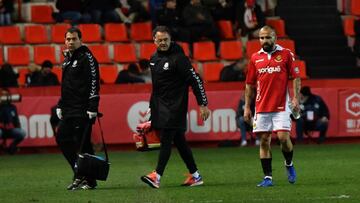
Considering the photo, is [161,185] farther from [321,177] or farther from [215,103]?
[215,103]

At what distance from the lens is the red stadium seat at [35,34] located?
2831 centimetres

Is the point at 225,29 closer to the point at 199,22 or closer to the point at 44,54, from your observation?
the point at 199,22

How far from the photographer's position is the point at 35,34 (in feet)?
93.1

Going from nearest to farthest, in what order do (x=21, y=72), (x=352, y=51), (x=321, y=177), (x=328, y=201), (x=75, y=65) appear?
(x=328, y=201) < (x=75, y=65) < (x=321, y=177) < (x=21, y=72) < (x=352, y=51)

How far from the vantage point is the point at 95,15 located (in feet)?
95.6

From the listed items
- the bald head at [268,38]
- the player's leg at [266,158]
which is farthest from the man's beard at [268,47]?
the player's leg at [266,158]

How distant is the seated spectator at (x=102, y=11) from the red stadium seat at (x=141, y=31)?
47cm

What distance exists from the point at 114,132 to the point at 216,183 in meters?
9.05

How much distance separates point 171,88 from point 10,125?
9.74m

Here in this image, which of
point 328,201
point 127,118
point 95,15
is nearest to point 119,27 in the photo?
point 95,15

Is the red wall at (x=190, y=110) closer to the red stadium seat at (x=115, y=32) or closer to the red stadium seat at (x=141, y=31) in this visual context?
the red stadium seat at (x=115, y=32)

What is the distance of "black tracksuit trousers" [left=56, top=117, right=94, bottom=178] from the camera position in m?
15.0

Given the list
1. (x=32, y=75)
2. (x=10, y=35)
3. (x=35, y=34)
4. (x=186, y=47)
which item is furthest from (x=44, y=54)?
(x=186, y=47)

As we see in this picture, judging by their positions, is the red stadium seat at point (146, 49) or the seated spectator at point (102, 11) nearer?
the red stadium seat at point (146, 49)
